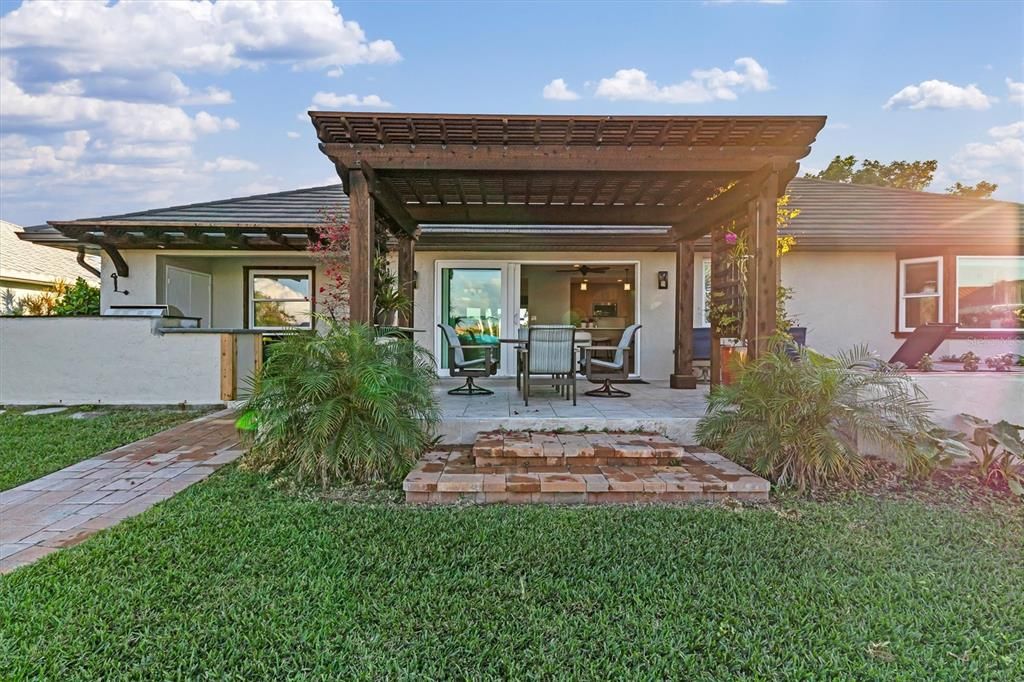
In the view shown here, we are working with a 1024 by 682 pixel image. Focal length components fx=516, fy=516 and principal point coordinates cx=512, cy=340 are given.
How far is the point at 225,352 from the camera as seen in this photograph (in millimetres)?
7797

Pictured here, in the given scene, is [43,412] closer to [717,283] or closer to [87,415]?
[87,415]

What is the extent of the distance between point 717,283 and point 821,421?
3052mm

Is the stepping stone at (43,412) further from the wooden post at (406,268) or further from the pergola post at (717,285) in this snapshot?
the pergola post at (717,285)

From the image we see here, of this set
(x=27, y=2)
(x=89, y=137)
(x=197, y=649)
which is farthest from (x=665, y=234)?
(x=89, y=137)

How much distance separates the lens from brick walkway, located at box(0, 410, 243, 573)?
10.1ft

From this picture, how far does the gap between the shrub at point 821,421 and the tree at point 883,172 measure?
25736 millimetres

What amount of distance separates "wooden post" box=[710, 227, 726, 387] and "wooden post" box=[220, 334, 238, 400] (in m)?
6.91

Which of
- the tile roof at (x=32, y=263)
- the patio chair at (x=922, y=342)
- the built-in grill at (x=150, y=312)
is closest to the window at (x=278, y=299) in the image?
the built-in grill at (x=150, y=312)

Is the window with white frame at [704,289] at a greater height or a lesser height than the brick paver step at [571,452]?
greater

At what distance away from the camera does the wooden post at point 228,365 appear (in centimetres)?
780

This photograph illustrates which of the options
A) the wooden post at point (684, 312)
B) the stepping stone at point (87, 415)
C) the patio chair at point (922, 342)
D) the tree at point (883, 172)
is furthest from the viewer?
the tree at point (883, 172)

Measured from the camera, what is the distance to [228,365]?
308 inches

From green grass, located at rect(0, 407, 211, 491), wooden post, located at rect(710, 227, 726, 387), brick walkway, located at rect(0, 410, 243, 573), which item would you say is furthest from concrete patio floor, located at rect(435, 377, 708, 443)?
green grass, located at rect(0, 407, 211, 491)

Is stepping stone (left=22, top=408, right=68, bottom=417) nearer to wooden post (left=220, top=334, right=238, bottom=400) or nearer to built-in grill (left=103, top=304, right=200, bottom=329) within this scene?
built-in grill (left=103, top=304, right=200, bottom=329)
